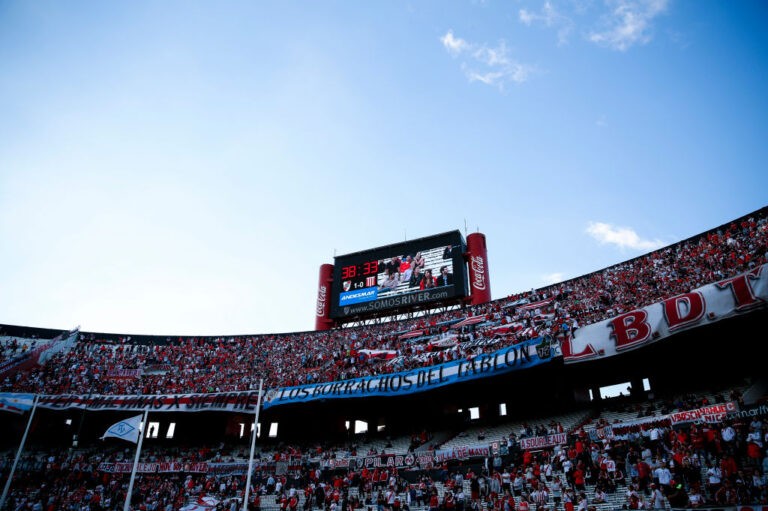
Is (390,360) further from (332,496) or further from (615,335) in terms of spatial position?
(615,335)

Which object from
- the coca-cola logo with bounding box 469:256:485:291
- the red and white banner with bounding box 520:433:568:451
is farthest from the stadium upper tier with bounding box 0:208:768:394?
the red and white banner with bounding box 520:433:568:451

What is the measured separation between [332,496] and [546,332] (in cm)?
1384

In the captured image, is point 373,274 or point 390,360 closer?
point 390,360

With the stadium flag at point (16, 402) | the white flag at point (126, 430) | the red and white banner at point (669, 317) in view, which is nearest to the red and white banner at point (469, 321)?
the red and white banner at point (669, 317)

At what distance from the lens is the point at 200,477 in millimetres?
31297

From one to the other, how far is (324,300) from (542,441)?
27556mm

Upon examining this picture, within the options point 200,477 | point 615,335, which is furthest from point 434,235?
point 200,477

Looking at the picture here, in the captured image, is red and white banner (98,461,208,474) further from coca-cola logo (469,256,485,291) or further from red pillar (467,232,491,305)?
coca-cola logo (469,256,485,291)

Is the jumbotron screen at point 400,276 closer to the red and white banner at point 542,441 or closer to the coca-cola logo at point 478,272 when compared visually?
the coca-cola logo at point 478,272

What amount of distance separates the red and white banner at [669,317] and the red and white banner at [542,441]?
3.53 meters

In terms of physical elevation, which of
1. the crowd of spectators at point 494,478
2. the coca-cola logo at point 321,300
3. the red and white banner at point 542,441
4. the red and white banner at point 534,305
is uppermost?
the coca-cola logo at point 321,300

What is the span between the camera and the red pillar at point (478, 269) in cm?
4078

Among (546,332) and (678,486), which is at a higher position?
(546,332)

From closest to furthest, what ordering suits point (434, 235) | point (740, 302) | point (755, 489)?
point (755, 489) → point (740, 302) → point (434, 235)
